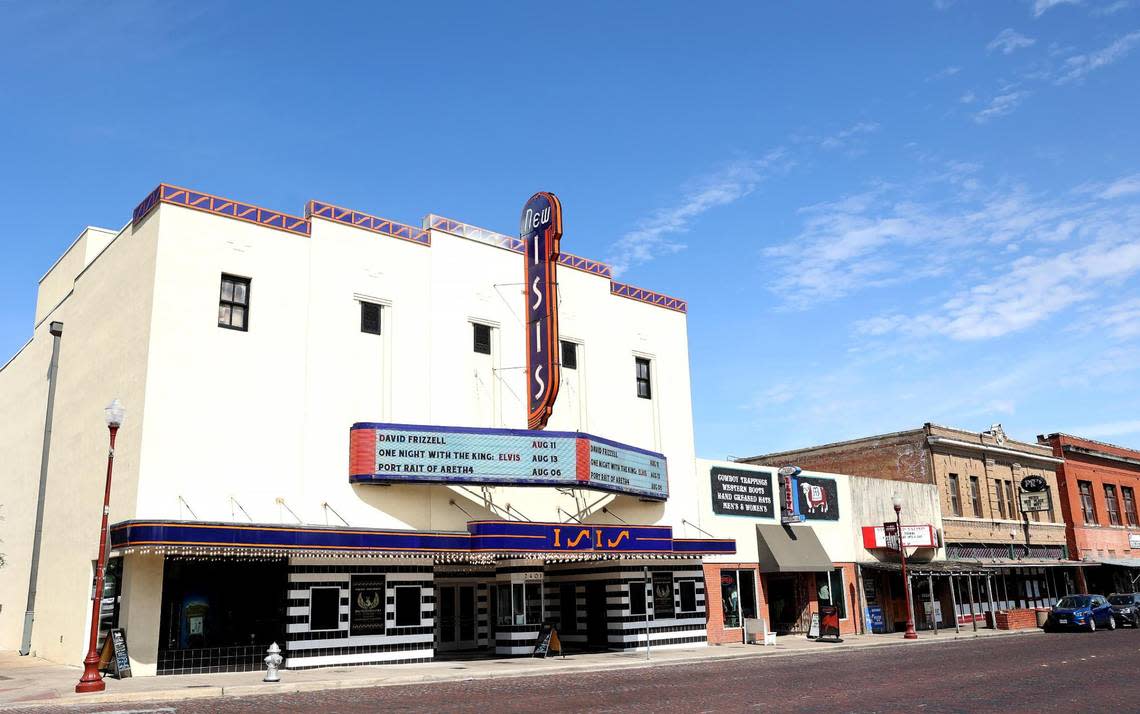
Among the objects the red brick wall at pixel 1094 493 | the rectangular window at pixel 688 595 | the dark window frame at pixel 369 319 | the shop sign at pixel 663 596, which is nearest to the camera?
the dark window frame at pixel 369 319

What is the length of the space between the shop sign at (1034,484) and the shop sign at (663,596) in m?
27.7

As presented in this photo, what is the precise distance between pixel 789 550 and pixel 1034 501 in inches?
838

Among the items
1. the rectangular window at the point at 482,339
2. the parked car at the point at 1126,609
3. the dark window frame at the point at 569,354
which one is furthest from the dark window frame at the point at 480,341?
the parked car at the point at 1126,609

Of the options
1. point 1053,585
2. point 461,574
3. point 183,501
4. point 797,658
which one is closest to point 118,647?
point 183,501

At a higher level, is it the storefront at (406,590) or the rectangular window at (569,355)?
the rectangular window at (569,355)

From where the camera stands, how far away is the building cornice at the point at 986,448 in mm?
46062

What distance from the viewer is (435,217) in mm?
30141

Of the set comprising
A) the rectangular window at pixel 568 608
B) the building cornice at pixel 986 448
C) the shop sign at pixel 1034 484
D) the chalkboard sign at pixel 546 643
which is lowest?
the chalkboard sign at pixel 546 643

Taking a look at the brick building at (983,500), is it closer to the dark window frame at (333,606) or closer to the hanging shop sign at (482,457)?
the hanging shop sign at (482,457)

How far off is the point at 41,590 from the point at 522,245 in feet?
61.0

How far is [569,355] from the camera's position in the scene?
32875 millimetres

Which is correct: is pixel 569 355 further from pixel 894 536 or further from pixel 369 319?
pixel 894 536

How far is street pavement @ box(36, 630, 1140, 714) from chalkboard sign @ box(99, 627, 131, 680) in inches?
174

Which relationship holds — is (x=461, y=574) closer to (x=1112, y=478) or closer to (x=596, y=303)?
(x=596, y=303)
